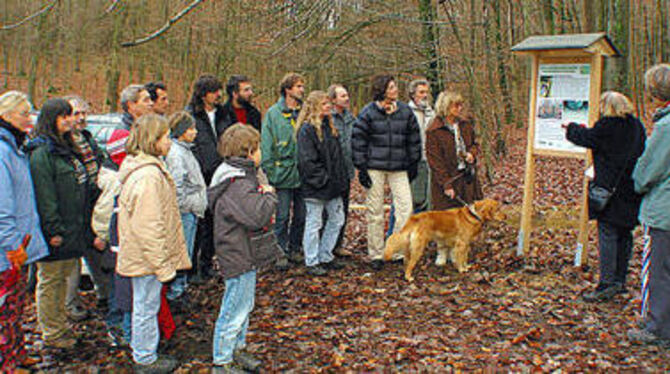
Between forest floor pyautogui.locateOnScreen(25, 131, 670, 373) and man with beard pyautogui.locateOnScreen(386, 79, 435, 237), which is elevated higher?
man with beard pyautogui.locateOnScreen(386, 79, 435, 237)

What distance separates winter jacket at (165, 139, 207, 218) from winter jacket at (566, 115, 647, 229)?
3834mm

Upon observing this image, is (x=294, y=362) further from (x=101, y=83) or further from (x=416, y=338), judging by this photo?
(x=101, y=83)

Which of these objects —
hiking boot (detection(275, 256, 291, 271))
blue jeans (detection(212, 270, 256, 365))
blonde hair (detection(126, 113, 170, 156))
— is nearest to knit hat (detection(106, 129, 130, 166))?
blonde hair (detection(126, 113, 170, 156))

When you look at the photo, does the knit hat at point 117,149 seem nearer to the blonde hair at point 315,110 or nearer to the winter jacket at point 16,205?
the winter jacket at point 16,205

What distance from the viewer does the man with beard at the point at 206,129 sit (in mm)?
5887

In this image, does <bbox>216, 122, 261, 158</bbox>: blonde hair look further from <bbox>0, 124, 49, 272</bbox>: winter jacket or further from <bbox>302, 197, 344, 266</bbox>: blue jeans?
<bbox>302, 197, 344, 266</bbox>: blue jeans

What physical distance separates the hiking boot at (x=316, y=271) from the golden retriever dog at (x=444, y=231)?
80 cm

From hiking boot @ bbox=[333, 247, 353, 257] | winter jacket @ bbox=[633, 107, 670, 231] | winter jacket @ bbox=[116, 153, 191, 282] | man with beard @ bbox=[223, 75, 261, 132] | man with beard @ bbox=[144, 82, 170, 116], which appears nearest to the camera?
winter jacket @ bbox=[116, 153, 191, 282]

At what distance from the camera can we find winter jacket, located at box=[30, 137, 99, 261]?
424cm

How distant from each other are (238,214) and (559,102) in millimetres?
4128

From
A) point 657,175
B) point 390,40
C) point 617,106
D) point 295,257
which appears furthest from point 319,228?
point 390,40

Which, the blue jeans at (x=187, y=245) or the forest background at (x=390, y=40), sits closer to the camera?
the blue jeans at (x=187, y=245)

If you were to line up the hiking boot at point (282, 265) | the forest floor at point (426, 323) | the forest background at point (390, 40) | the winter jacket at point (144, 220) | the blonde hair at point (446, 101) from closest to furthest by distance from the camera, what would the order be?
the winter jacket at point (144, 220)
the forest floor at point (426, 323)
the blonde hair at point (446, 101)
the hiking boot at point (282, 265)
the forest background at point (390, 40)

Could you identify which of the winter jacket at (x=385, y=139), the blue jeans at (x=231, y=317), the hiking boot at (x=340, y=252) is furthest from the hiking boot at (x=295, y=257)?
the blue jeans at (x=231, y=317)
